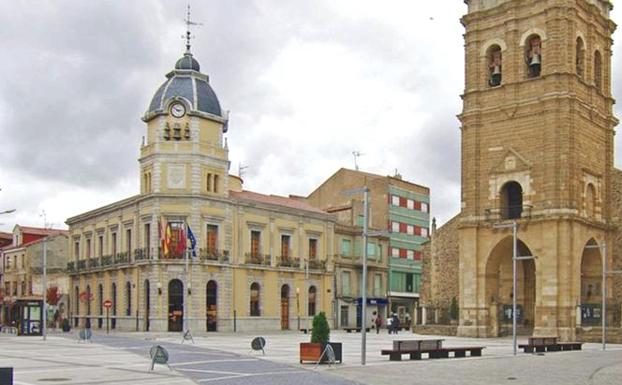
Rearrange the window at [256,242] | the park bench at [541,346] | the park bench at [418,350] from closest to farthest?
the park bench at [418,350] → the park bench at [541,346] → the window at [256,242]

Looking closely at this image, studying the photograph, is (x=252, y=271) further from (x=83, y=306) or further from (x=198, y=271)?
(x=83, y=306)

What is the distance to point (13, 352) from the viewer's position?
33500 millimetres

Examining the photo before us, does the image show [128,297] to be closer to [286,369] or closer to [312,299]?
[312,299]

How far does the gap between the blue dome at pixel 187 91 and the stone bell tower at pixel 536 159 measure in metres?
18.2

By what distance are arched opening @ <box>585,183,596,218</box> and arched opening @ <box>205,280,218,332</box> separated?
25134 mm

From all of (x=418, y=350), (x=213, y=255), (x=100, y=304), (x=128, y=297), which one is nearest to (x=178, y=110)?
(x=213, y=255)

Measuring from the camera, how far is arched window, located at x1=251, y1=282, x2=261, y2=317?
64125 mm

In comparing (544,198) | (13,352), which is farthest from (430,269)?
(13,352)

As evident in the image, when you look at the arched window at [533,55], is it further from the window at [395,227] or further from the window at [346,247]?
the window at [395,227]

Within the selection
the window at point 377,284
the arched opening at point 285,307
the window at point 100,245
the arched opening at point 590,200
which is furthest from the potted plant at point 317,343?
the window at point 377,284

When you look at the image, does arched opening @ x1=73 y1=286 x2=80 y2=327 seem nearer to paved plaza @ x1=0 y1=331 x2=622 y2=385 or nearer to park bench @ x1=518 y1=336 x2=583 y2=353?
paved plaza @ x1=0 y1=331 x2=622 y2=385

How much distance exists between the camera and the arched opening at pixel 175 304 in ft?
194

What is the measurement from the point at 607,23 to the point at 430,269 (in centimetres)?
2000

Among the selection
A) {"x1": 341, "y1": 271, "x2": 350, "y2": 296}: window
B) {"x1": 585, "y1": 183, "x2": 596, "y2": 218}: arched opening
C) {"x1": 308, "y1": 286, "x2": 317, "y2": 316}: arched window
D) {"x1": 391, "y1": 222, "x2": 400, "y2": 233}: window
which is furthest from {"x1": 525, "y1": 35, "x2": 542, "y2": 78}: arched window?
{"x1": 391, "y1": 222, "x2": 400, "y2": 233}: window
